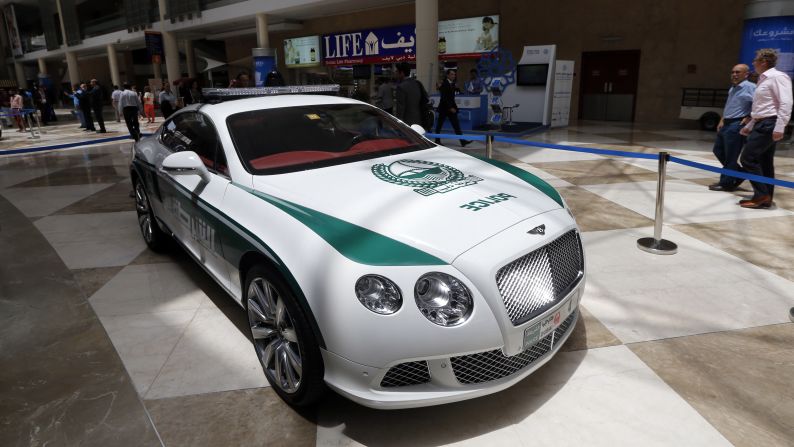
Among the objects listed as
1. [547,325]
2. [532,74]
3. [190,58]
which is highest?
[190,58]

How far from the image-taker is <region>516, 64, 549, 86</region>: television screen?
1462cm

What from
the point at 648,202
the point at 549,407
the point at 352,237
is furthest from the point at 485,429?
the point at 648,202

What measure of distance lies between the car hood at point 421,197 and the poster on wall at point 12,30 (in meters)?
52.7

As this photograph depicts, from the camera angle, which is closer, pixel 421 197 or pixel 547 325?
pixel 547 325

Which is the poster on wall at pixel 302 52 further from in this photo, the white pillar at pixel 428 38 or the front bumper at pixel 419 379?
the front bumper at pixel 419 379

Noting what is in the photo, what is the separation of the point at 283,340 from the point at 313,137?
1.58m

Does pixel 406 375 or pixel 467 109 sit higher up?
pixel 467 109

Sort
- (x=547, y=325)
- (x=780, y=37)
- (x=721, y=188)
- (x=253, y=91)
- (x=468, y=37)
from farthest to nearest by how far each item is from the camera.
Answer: (x=468, y=37), (x=780, y=37), (x=721, y=188), (x=253, y=91), (x=547, y=325)

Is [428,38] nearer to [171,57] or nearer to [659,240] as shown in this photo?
[659,240]

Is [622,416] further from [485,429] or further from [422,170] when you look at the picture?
[422,170]

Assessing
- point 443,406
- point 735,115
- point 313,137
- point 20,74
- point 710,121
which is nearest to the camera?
point 443,406

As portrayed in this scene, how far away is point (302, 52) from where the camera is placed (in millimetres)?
25656

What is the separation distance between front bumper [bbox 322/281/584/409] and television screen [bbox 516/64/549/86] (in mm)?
13777

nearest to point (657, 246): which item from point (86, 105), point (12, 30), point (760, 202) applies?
point (760, 202)
